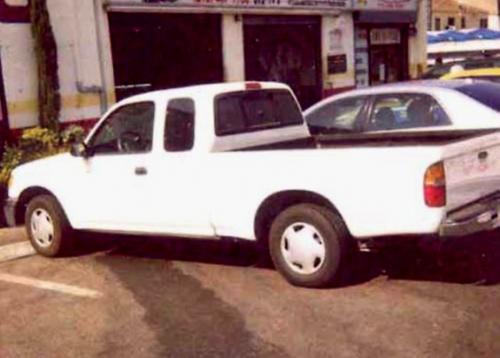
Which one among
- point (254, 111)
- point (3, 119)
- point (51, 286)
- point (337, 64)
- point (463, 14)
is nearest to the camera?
point (51, 286)

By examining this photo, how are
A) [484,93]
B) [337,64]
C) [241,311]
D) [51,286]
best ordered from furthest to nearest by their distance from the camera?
[337,64]
[484,93]
[51,286]
[241,311]

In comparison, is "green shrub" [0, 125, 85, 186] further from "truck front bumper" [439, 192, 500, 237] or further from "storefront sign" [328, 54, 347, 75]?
"storefront sign" [328, 54, 347, 75]

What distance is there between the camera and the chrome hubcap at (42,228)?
25.9 ft

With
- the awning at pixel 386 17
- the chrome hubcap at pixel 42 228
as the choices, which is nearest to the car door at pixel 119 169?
the chrome hubcap at pixel 42 228

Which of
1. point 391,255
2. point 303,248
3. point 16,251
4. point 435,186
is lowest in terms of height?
point 16,251

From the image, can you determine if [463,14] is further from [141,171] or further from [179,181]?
[179,181]

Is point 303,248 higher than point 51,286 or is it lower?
higher

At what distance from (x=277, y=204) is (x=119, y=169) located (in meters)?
1.81

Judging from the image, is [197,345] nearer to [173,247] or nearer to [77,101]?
[173,247]

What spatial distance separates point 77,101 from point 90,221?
607 cm

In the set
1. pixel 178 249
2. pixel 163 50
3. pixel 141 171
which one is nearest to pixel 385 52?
pixel 163 50

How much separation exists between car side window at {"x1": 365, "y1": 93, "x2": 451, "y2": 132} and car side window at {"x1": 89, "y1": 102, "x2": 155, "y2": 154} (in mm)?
2816

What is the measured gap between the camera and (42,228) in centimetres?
796

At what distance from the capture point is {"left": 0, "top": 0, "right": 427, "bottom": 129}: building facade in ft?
40.8
